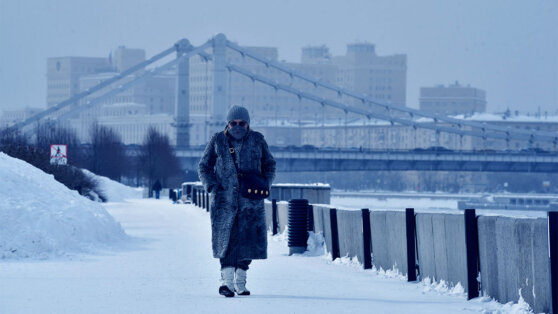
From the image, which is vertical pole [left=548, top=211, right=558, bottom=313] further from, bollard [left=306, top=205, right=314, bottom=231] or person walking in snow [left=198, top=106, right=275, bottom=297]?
bollard [left=306, top=205, right=314, bottom=231]

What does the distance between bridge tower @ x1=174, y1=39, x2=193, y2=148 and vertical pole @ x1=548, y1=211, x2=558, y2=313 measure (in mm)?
98083

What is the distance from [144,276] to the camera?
15102mm

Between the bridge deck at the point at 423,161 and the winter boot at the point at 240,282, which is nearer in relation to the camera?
the winter boot at the point at 240,282

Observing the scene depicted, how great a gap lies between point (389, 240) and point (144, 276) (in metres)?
2.90

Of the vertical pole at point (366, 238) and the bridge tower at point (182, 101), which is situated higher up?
the bridge tower at point (182, 101)

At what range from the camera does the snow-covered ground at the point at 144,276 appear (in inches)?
468

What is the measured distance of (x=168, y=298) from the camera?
12461 millimetres

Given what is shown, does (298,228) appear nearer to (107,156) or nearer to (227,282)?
(227,282)

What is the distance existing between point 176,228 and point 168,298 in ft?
54.2

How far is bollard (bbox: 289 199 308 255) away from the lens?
65.1 feet

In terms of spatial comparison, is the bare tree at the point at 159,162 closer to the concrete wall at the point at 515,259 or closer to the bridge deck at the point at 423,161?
the bridge deck at the point at 423,161

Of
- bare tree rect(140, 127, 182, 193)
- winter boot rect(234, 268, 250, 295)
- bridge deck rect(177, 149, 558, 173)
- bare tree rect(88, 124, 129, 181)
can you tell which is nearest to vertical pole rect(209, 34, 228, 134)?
bare tree rect(140, 127, 182, 193)

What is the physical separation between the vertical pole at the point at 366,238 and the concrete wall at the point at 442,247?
1973 millimetres

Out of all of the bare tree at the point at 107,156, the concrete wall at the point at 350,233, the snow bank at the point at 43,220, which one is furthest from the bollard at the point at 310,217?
the bare tree at the point at 107,156
